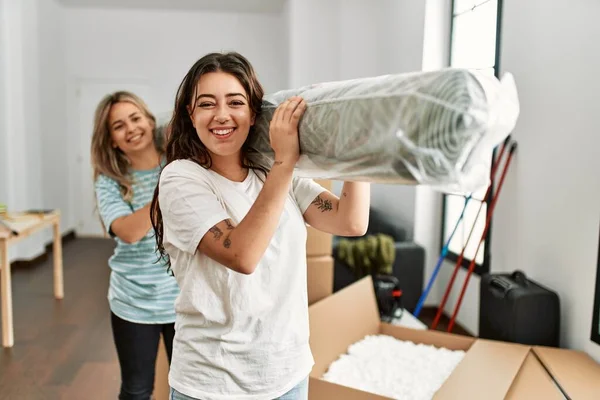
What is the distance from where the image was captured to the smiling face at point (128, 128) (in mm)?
1551

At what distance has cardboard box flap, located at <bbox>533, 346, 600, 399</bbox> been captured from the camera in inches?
65.9

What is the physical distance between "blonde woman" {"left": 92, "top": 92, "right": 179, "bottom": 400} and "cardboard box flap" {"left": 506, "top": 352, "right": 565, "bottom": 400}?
103 cm

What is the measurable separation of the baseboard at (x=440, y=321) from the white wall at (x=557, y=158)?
22.3 inches

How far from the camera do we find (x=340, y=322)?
2.03 meters

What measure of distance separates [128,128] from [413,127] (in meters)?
1.11

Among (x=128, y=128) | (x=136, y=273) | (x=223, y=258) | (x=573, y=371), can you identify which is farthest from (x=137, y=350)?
(x=573, y=371)

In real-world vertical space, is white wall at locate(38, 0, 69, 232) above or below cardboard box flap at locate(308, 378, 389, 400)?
above

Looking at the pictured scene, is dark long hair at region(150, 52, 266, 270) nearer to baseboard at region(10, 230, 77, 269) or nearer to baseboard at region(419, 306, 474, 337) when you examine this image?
baseboard at region(419, 306, 474, 337)

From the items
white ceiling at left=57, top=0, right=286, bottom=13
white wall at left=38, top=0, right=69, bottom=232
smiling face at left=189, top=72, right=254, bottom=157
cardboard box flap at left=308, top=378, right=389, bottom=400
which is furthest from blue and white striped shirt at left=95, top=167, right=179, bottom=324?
white ceiling at left=57, top=0, right=286, bottom=13

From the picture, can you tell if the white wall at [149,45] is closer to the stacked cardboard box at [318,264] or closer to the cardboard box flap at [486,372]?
the stacked cardboard box at [318,264]

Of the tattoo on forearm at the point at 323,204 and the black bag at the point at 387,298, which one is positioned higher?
the tattoo on forearm at the point at 323,204

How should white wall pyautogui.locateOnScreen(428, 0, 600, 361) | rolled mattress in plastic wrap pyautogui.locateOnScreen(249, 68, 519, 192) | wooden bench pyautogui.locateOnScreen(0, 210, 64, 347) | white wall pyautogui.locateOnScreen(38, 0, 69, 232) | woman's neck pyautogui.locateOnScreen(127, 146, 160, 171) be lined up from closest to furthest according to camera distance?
1. rolled mattress in plastic wrap pyautogui.locateOnScreen(249, 68, 519, 192)
2. woman's neck pyautogui.locateOnScreen(127, 146, 160, 171)
3. white wall pyautogui.locateOnScreen(428, 0, 600, 361)
4. wooden bench pyautogui.locateOnScreen(0, 210, 64, 347)
5. white wall pyautogui.locateOnScreen(38, 0, 69, 232)

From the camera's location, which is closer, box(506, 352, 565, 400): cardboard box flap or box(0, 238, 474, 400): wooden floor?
box(506, 352, 565, 400): cardboard box flap

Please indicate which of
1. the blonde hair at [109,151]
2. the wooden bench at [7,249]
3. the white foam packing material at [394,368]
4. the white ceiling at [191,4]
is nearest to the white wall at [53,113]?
the white ceiling at [191,4]
